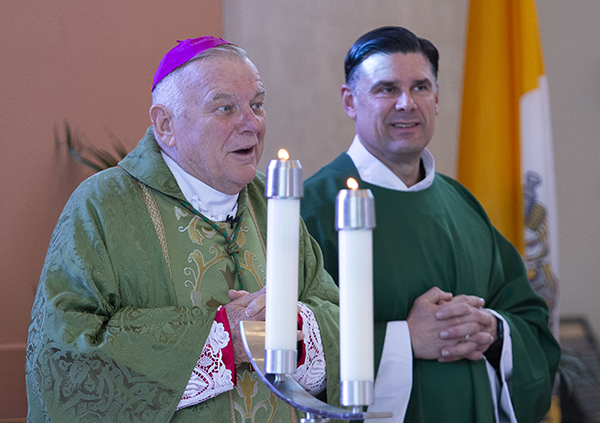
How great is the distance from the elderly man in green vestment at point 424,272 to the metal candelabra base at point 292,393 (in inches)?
51.6

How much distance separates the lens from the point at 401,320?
2498 millimetres

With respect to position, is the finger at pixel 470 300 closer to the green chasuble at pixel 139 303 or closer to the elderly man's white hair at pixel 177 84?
the green chasuble at pixel 139 303

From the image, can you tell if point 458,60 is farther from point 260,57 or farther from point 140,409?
point 140,409

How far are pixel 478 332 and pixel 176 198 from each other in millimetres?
1258

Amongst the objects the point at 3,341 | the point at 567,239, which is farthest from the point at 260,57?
the point at 567,239

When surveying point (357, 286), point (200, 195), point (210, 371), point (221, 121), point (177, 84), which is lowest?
point (210, 371)

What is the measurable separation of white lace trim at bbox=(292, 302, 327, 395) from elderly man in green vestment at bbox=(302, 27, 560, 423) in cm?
59

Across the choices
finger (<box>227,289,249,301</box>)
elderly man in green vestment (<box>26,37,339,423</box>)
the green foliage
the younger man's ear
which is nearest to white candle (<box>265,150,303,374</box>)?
elderly man in green vestment (<box>26,37,339,423</box>)

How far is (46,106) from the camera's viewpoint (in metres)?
3.13

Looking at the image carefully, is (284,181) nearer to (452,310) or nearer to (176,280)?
(176,280)

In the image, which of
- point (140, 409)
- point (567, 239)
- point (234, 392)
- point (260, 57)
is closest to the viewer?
point (140, 409)

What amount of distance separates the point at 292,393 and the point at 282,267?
0.19 meters

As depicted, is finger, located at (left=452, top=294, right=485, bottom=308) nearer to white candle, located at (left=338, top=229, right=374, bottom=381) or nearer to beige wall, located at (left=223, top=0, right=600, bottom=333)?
white candle, located at (left=338, top=229, right=374, bottom=381)

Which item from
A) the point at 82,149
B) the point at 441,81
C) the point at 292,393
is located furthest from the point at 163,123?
the point at 441,81
